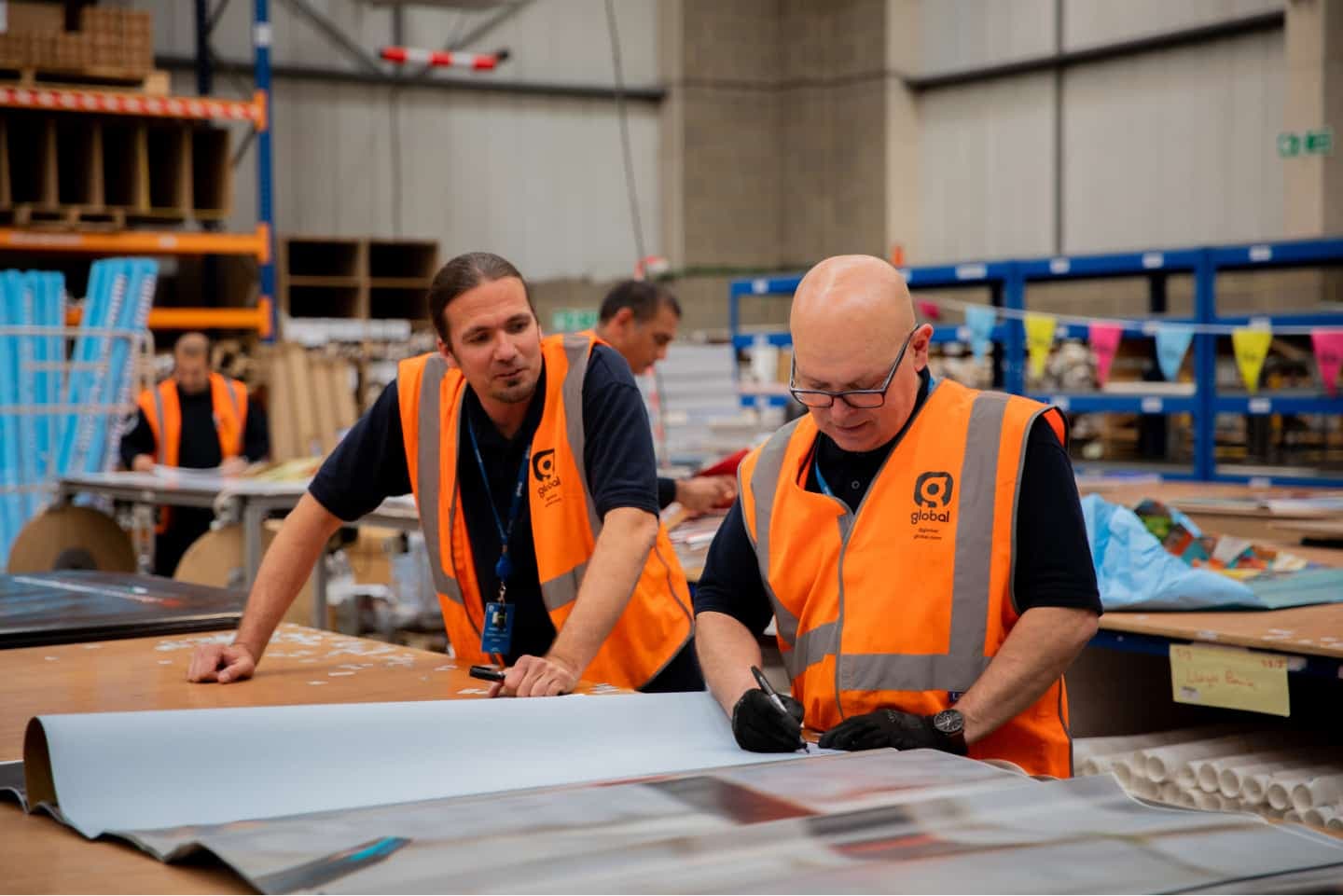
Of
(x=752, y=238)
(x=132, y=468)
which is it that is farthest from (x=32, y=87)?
(x=752, y=238)

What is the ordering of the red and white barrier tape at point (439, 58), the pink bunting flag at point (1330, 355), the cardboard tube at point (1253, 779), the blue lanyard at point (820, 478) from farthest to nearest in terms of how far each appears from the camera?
the red and white barrier tape at point (439, 58)
the pink bunting flag at point (1330, 355)
the cardboard tube at point (1253, 779)
the blue lanyard at point (820, 478)

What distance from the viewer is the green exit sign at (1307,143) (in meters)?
13.0

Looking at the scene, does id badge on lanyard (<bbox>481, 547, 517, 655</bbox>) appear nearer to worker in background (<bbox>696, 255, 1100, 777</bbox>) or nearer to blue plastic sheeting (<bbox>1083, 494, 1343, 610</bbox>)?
worker in background (<bbox>696, 255, 1100, 777</bbox>)

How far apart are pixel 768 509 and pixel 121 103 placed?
9.96 meters

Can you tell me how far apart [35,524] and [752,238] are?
11.8 metres

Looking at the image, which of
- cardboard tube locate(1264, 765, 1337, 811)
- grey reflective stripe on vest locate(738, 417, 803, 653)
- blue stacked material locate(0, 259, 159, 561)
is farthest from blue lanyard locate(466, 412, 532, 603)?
blue stacked material locate(0, 259, 159, 561)

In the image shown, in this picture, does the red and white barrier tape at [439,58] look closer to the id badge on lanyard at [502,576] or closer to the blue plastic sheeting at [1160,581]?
the blue plastic sheeting at [1160,581]

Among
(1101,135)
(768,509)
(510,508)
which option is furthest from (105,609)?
(1101,135)

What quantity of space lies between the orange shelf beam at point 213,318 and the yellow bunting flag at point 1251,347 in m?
8.11

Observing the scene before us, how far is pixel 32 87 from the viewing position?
10.8 metres

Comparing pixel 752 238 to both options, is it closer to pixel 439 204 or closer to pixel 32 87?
pixel 439 204

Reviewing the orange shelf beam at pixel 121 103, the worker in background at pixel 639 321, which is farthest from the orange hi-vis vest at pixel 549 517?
the orange shelf beam at pixel 121 103

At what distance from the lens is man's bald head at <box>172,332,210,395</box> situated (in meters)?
8.19

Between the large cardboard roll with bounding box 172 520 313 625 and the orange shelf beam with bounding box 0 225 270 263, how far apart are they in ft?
17.8
